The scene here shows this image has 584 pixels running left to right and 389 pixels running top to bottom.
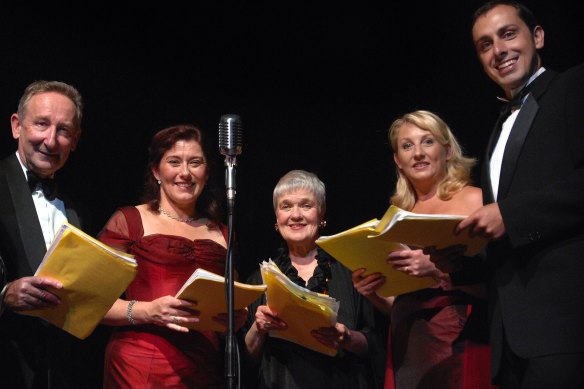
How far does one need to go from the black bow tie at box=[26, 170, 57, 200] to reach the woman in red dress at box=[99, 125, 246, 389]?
29cm

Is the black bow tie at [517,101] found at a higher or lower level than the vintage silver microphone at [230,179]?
higher

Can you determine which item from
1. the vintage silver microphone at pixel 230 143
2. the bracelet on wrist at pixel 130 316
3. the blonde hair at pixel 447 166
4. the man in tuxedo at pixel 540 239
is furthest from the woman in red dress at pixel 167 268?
the man in tuxedo at pixel 540 239

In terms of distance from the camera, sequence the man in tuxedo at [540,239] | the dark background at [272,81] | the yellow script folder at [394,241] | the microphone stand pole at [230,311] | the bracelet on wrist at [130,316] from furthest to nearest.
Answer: the dark background at [272,81], the bracelet on wrist at [130,316], the microphone stand pole at [230,311], the yellow script folder at [394,241], the man in tuxedo at [540,239]

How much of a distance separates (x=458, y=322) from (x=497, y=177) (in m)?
0.75

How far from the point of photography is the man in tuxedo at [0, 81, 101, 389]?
2.63 m

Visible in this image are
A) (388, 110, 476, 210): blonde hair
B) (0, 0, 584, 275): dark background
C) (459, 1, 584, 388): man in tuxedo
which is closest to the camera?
(459, 1, 584, 388): man in tuxedo

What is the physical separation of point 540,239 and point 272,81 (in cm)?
270

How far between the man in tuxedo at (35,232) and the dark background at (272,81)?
2.59ft

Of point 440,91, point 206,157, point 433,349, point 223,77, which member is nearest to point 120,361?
point 206,157

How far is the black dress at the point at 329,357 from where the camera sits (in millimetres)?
3125

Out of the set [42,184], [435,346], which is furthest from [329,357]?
[42,184]

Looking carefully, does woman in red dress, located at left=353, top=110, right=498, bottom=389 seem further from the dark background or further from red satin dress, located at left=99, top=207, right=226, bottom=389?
the dark background

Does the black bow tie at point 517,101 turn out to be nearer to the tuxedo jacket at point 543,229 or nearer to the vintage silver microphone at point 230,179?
the tuxedo jacket at point 543,229

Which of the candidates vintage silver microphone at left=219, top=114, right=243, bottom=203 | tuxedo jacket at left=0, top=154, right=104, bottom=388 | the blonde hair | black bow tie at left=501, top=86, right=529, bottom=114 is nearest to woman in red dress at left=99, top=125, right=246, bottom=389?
tuxedo jacket at left=0, top=154, right=104, bottom=388
